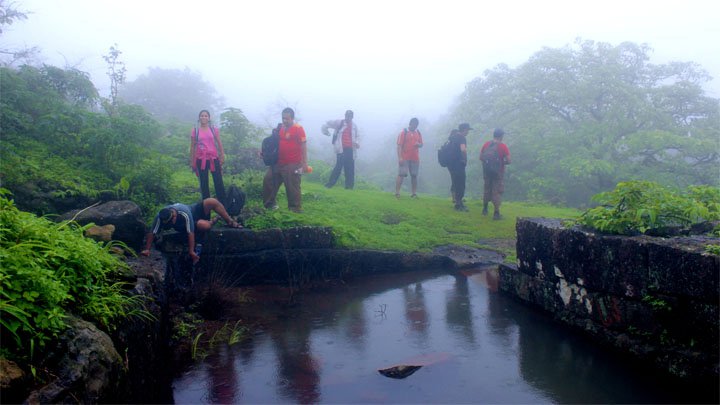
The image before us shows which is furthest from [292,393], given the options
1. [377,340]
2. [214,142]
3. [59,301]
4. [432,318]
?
[214,142]

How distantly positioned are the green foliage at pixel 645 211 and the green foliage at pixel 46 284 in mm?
4721

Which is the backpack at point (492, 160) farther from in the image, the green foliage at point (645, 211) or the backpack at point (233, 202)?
the green foliage at point (645, 211)

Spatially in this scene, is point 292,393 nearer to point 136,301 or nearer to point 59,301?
point 136,301

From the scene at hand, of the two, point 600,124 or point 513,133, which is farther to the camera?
point 513,133

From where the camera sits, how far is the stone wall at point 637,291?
414 centimetres

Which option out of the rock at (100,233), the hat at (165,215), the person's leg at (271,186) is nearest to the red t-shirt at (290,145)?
the person's leg at (271,186)

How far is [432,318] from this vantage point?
6512 mm

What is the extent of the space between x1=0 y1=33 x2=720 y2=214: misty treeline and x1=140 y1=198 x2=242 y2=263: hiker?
5.10 feet

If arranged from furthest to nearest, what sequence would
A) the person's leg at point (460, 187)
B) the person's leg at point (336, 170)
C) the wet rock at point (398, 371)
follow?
the person's leg at point (336, 170), the person's leg at point (460, 187), the wet rock at point (398, 371)

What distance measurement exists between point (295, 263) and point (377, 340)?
2834mm

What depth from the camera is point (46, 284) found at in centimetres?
327

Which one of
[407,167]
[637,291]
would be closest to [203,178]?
[407,167]

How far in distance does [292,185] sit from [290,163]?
421mm

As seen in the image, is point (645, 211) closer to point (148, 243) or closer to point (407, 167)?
point (148, 243)
